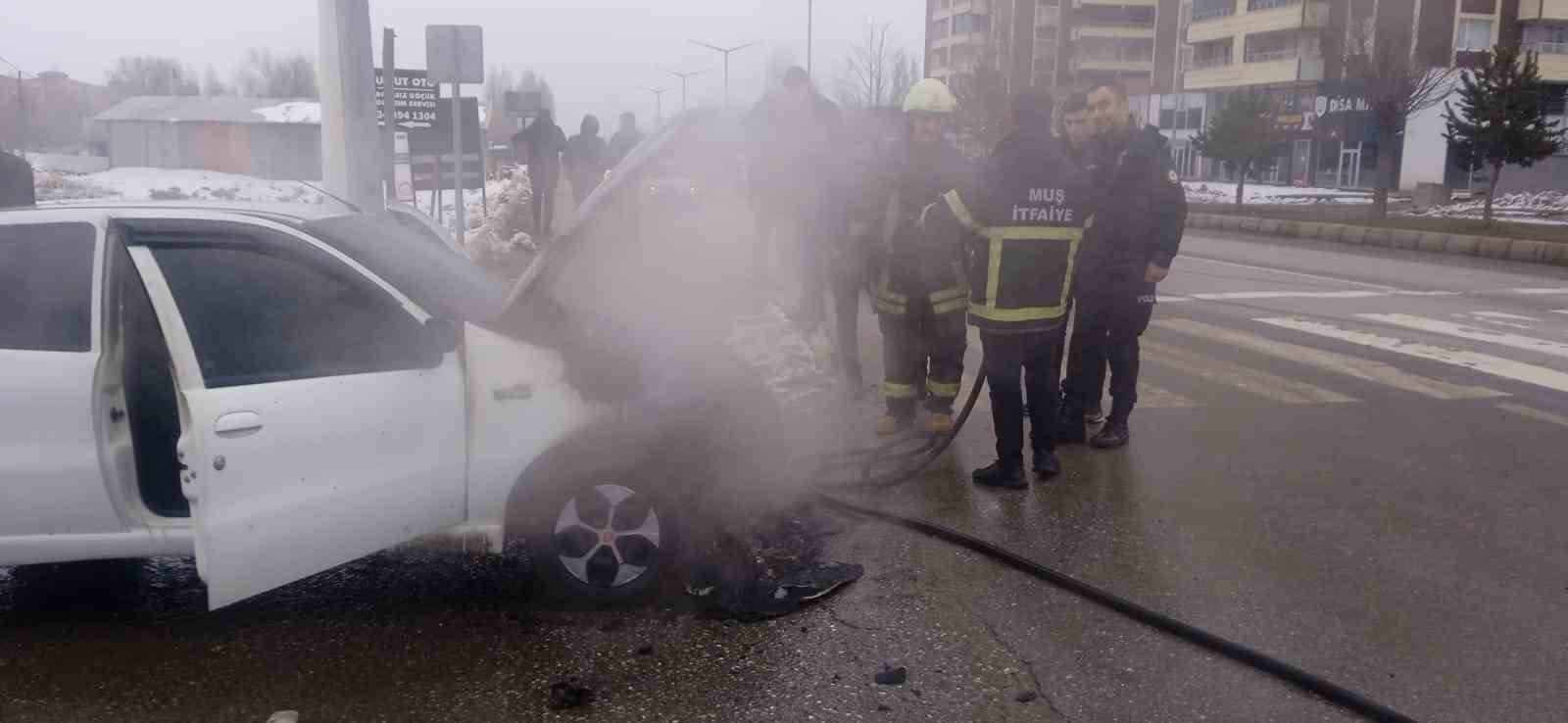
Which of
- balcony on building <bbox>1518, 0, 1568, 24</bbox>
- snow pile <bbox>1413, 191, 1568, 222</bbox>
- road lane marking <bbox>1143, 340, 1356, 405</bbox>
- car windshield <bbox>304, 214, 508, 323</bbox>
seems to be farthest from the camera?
balcony on building <bbox>1518, 0, 1568, 24</bbox>

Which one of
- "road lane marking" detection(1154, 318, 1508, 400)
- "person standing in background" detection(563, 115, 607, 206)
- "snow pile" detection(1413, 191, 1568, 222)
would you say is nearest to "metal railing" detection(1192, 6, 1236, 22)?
"snow pile" detection(1413, 191, 1568, 222)

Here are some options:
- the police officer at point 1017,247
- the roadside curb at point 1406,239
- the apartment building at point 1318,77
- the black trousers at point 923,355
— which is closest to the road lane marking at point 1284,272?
the roadside curb at point 1406,239

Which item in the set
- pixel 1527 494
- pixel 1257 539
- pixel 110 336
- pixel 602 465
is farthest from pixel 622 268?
pixel 1527 494

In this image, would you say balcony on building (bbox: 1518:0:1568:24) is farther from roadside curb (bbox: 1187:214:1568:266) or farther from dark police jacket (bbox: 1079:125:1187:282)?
dark police jacket (bbox: 1079:125:1187:282)

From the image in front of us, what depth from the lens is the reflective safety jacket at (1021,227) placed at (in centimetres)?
504

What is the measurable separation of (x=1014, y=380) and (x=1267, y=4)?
152 feet

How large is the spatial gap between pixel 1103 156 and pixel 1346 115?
3991 cm

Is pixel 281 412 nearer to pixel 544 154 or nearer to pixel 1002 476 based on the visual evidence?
pixel 1002 476

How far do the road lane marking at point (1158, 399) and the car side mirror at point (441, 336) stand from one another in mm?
4609

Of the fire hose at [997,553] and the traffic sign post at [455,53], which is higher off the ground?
the traffic sign post at [455,53]

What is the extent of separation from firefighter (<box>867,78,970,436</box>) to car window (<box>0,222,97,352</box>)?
351 centimetres

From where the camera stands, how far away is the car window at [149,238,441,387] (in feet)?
11.6

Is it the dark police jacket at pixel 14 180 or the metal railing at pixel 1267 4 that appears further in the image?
the metal railing at pixel 1267 4

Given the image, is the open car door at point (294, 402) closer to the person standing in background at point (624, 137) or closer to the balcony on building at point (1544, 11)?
the person standing in background at point (624, 137)
